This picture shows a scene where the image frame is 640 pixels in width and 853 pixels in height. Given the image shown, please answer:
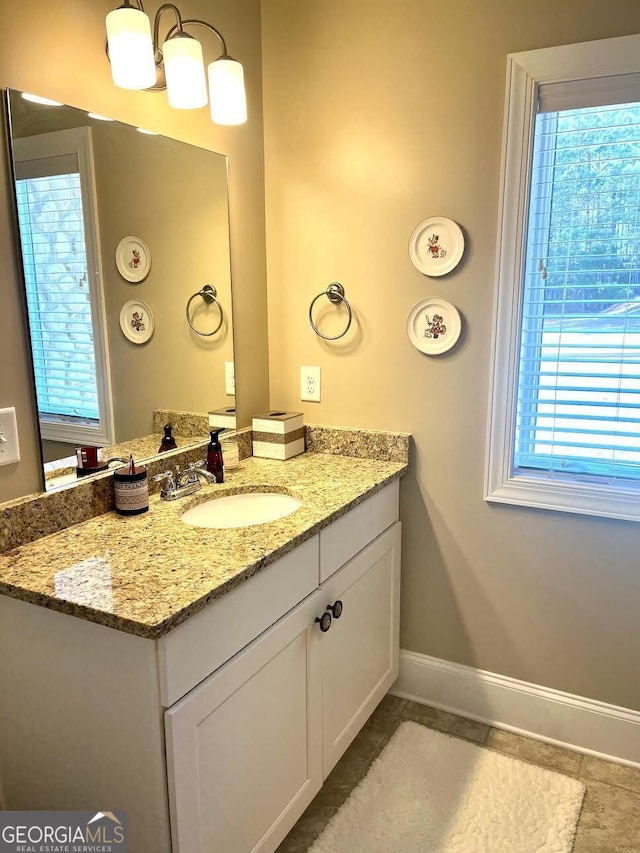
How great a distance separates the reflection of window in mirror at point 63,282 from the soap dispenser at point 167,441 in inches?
8.5

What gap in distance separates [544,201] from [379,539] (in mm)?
1143

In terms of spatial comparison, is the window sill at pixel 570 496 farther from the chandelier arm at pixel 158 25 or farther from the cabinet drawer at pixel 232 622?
the chandelier arm at pixel 158 25

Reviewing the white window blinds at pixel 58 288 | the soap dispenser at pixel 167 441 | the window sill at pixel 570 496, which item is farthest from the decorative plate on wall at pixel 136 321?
the window sill at pixel 570 496

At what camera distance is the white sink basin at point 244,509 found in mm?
Answer: 1802

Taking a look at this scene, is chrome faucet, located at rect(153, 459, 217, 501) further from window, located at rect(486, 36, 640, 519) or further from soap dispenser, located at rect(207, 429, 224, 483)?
window, located at rect(486, 36, 640, 519)

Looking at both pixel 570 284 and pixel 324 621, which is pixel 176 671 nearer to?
pixel 324 621

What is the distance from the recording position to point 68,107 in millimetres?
1487

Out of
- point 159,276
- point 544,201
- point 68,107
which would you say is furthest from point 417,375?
point 68,107

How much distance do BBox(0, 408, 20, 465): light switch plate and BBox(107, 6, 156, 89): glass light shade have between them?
84 centimetres

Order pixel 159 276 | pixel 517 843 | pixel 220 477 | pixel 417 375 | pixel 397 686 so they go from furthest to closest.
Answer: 1. pixel 397 686
2. pixel 417 375
3. pixel 220 477
4. pixel 159 276
5. pixel 517 843

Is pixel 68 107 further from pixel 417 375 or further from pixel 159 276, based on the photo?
pixel 417 375

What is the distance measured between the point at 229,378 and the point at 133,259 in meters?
0.55

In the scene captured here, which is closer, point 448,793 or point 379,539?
point 448,793

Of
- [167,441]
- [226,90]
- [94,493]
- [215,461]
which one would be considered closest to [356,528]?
[215,461]
